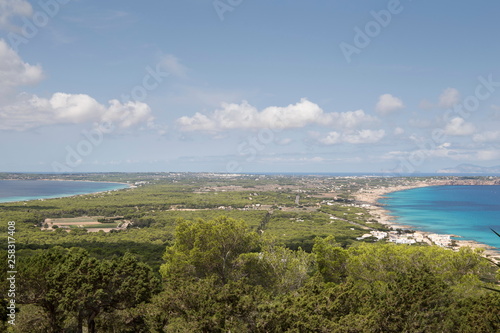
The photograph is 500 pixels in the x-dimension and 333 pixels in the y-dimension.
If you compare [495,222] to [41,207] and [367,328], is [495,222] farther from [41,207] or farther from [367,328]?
[41,207]

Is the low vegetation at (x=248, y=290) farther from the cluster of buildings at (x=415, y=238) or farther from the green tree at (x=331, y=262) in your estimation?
the cluster of buildings at (x=415, y=238)

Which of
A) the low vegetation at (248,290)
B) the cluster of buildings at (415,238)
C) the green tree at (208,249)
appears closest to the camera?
the low vegetation at (248,290)

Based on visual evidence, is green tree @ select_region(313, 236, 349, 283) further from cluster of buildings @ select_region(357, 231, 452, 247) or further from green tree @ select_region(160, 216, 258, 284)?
cluster of buildings @ select_region(357, 231, 452, 247)

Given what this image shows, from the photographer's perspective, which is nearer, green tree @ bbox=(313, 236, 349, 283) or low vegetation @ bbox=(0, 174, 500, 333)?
low vegetation @ bbox=(0, 174, 500, 333)

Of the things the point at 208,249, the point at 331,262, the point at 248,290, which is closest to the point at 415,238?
the point at 331,262

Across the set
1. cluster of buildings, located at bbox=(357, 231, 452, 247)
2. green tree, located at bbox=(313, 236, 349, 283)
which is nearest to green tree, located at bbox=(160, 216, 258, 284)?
green tree, located at bbox=(313, 236, 349, 283)

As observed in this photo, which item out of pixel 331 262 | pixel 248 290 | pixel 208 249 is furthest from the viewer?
pixel 331 262

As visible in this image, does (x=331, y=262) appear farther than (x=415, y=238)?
No

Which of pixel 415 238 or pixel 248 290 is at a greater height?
pixel 248 290

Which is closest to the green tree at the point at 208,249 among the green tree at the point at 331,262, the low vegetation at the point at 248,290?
the low vegetation at the point at 248,290

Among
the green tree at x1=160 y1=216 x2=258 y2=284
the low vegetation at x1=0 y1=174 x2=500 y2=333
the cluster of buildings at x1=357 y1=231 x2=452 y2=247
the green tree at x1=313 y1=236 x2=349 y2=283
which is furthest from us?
the cluster of buildings at x1=357 y1=231 x2=452 y2=247

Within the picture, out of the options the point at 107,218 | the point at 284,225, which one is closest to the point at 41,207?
the point at 107,218

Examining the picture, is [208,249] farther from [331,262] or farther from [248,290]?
[331,262]
